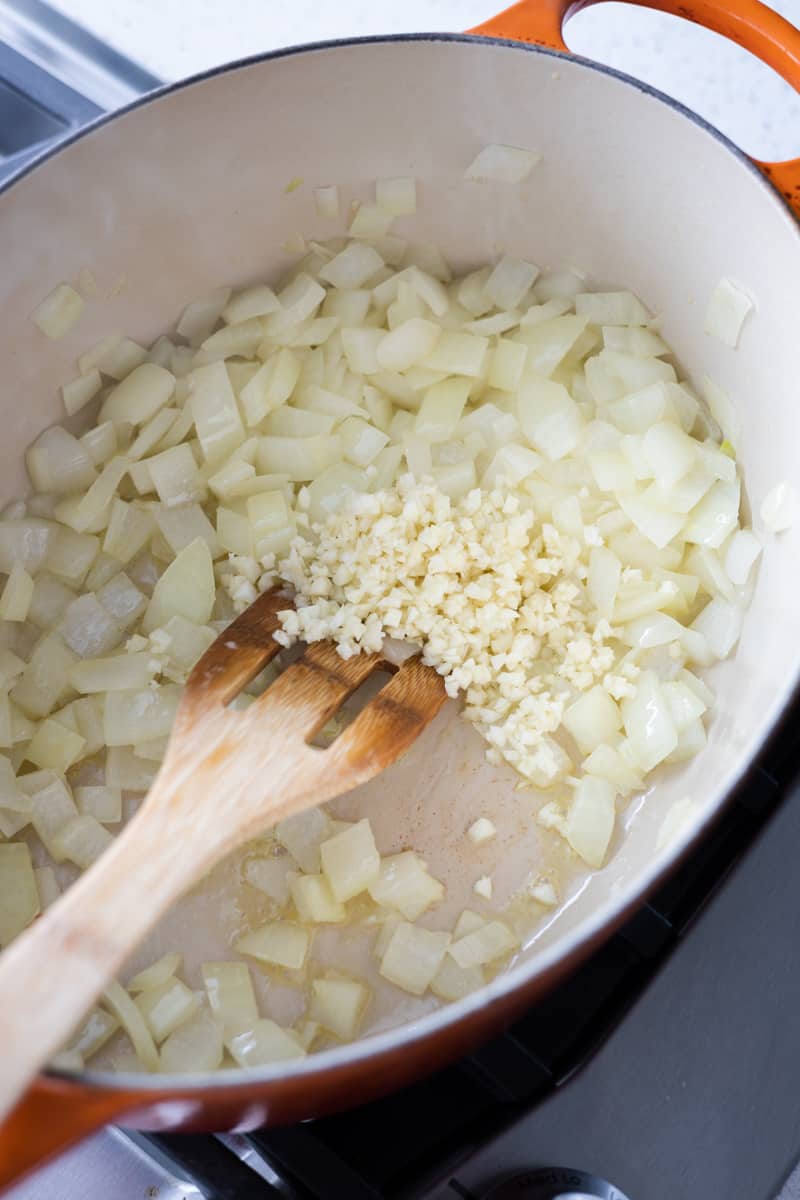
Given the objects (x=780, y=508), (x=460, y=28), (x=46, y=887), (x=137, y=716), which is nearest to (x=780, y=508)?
(x=780, y=508)

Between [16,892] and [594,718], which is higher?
[594,718]

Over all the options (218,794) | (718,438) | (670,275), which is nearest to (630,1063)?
(218,794)

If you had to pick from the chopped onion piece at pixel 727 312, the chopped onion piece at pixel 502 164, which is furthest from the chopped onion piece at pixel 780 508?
the chopped onion piece at pixel 502 164

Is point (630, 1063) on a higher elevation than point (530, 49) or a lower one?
lower

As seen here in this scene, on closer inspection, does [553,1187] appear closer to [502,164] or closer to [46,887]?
[46,887]

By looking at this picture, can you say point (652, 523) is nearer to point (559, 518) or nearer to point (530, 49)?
point (559, 518)

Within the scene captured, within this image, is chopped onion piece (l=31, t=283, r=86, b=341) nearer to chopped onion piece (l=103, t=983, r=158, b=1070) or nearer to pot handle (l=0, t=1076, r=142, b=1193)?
chopped onion piece (l=103, t=983, r=158, b=1070)
